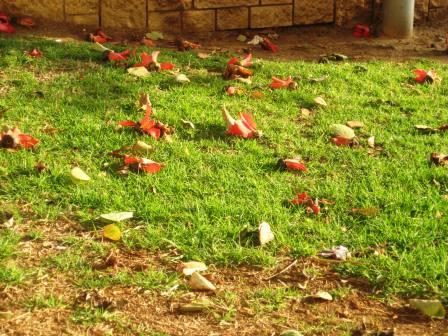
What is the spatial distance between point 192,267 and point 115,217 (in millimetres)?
505

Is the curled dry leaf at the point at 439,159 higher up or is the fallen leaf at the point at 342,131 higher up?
the fallen leaf at the point at 342,131

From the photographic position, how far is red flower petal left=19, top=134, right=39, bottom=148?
4.02m

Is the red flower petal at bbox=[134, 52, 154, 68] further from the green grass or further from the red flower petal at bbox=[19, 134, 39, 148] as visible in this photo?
the red flower petal at bbox=[19, 134, 39, 148]

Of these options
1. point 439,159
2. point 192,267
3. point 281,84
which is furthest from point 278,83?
point 192,267

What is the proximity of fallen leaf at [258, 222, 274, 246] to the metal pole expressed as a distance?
13.3 feet

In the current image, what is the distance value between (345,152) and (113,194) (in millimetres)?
1364

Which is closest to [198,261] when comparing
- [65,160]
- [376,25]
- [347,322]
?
[347,322]

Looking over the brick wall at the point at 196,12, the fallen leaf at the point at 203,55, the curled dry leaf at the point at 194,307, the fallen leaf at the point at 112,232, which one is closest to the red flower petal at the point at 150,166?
the fallen leaf at the point at 112,232

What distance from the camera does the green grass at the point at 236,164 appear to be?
3244 millimetres

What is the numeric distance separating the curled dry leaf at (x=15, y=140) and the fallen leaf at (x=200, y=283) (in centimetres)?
151

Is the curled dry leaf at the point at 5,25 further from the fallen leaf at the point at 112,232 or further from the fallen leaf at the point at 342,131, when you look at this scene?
the fallen leaf at the point at 112,232

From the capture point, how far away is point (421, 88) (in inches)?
213

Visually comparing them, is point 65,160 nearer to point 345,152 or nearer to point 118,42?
point 345,152

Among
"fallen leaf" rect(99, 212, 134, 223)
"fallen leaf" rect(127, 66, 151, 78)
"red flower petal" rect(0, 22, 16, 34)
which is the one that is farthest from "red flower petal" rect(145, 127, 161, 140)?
"red flower petal" rect(0, 22, 16, 34)
